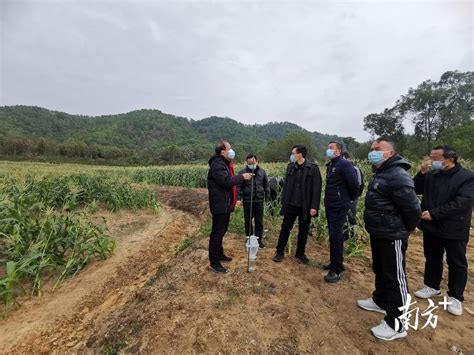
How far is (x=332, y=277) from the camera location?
3.69 m

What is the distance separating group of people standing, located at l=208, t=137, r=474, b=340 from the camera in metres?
2.52

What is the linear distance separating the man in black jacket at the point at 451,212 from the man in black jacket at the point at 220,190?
2.25 metres

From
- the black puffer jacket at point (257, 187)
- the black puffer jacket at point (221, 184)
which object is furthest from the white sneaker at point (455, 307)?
the black puffer jacket at point (257, 187)

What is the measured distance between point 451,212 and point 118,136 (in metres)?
69.6

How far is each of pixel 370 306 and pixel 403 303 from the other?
24.9 inches

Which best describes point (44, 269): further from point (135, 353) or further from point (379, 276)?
point (379, 276)

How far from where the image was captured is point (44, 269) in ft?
14.2

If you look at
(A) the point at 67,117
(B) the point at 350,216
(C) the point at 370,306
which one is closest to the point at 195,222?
(B) the point at 350,216

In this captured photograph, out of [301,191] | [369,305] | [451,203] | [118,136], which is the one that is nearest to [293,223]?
[301,191]

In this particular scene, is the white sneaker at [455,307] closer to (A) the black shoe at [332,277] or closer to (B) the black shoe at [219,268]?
(A) the black shoe at [332,277]

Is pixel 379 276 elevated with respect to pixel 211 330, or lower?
elevated

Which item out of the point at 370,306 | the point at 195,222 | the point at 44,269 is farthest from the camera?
the point at 195,222

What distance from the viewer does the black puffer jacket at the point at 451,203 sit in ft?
9.47

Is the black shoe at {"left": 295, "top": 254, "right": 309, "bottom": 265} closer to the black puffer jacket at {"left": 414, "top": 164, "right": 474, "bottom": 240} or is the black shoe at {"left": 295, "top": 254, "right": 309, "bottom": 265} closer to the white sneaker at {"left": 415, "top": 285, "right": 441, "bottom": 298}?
the white sneaker at {"left": 415, "top": 285, "right": 441, "bottom": 298}
